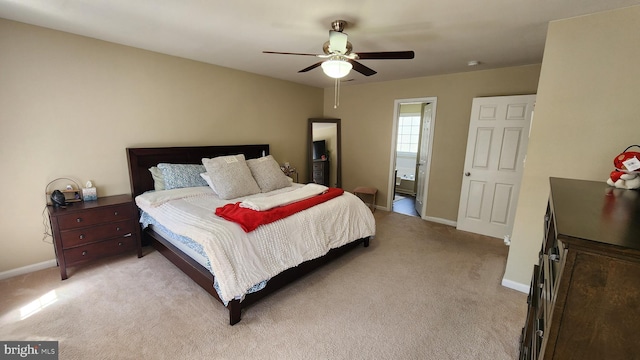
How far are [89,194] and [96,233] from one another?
45 centimetres

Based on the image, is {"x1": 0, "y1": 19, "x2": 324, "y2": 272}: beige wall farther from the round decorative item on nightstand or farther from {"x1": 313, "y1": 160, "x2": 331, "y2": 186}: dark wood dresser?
{"x1": 313, "y1": 160, "x2": 331, "y2": 186}: dark wood dresser

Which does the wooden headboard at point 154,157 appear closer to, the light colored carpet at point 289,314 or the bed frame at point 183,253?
the bed frame at point 183,253

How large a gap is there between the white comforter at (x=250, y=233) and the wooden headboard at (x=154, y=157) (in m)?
0.24

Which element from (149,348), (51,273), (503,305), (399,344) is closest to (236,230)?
(149,348)

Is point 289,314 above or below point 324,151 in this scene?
below

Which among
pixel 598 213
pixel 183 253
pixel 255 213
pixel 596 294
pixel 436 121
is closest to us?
pixel 596 294

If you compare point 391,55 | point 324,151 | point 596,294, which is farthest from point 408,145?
point 596,294

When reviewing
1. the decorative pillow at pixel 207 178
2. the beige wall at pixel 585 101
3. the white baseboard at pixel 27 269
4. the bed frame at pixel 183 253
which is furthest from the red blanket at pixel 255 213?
the beige wall at pixel 585 101

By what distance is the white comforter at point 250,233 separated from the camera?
6.21 feet

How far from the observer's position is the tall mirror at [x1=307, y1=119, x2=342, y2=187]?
5059 millimetres

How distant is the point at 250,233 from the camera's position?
205cm

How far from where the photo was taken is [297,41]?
257cm

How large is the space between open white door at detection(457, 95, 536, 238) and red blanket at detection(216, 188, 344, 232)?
2.51 meters

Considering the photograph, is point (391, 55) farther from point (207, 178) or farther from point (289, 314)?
point (207, 178)
